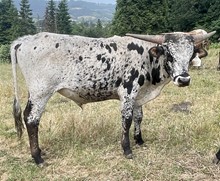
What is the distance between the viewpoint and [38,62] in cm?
543

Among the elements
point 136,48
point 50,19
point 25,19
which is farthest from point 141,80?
point 50,19

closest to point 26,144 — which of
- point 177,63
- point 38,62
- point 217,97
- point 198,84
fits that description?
point 38,62

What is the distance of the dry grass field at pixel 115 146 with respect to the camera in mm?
5203

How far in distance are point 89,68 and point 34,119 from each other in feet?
3.42

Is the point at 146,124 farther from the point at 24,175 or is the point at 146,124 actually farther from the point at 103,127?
the point at 24,175

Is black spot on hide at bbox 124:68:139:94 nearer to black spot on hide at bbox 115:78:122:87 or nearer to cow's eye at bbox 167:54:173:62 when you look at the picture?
black spot on hide at bbox 115:78:122:87

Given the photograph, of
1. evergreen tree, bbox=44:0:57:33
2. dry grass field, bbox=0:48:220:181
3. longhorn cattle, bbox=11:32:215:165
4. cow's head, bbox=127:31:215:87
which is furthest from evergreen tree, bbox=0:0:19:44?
cow's head, bbox=127:31:215:87

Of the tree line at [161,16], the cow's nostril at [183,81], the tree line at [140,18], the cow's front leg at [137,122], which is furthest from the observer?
the tree line at [140,18]

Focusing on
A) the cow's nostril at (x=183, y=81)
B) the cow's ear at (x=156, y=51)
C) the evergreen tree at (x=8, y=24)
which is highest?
the cow's ear at (x=156, y=51)

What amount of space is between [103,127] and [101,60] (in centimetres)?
145

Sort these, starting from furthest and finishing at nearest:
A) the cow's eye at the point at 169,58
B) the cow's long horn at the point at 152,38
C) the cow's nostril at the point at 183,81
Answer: the cow's long horn at the point at 152,38, the cow's eye at the point at 169,58, the cow's nostril at the point at 183,81

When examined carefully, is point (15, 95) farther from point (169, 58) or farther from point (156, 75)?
point (169, 58)

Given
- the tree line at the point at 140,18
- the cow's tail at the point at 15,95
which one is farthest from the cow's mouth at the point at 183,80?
the tree line at the point at 140,18

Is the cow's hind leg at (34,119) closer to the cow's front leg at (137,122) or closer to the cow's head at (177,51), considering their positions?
the cow's front leg at (137,122)
